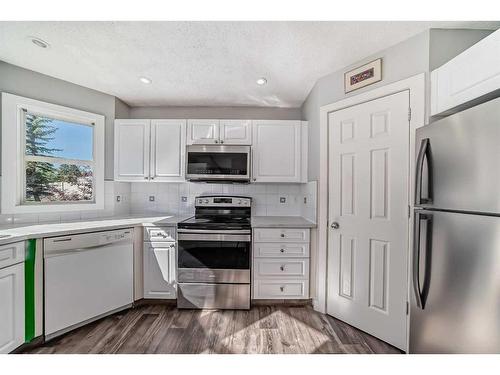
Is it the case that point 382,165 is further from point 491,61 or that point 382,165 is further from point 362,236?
point 491,61

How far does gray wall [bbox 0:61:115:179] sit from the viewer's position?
1937 mm

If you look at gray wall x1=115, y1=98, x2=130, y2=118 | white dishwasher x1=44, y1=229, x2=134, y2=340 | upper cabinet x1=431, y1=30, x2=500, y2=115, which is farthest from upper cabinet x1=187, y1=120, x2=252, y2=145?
upper cabinet x1=431, y1=30, x2=500, y2=115

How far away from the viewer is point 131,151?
2.56 m

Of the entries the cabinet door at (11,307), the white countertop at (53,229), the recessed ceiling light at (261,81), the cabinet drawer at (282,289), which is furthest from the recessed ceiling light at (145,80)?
the cabinet drawer at (282,289)

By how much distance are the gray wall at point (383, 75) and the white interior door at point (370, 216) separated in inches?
6.0

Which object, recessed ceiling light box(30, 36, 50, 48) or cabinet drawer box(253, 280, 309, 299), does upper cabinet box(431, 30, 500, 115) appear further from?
recessed ceiling light box(30, 36, 50, 48)

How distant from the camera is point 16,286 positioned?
4.80ft

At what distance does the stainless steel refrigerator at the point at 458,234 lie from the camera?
2.76 feet

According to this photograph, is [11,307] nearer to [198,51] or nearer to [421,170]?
[198,51]

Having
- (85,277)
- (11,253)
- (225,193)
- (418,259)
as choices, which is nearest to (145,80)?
(225,193)

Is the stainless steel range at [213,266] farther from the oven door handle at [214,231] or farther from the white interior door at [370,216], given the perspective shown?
the white interior door at [370,216]

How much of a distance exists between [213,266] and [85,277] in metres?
1.06
